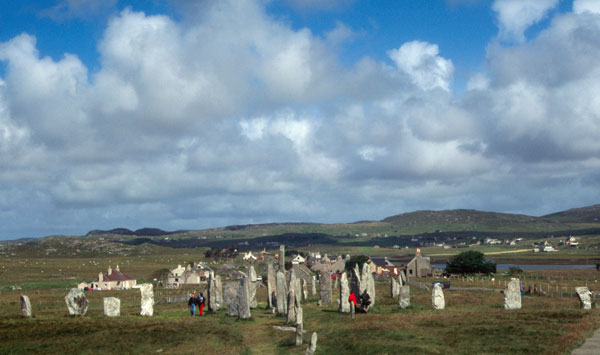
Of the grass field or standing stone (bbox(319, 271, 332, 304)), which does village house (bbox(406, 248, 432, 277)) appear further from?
the grass field

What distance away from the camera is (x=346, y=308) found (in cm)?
3872

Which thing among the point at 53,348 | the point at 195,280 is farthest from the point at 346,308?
the point at 195,280

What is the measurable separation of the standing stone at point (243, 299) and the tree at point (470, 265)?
7254cm

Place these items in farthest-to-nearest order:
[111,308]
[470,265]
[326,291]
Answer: [470,265] < [326,291] < [111,308]

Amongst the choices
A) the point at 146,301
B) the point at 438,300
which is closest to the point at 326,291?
the point at 438,300

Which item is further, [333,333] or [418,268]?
[418,268]

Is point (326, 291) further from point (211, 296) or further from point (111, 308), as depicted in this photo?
point (111, 308)

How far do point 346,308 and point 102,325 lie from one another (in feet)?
54.2

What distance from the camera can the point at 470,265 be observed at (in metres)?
102

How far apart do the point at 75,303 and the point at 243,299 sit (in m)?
11.6

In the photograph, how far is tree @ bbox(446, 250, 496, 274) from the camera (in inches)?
4023

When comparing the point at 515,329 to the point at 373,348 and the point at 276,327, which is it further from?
the point at 276,327

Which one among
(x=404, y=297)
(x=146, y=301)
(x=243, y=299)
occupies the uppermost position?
(x=146, y=301)

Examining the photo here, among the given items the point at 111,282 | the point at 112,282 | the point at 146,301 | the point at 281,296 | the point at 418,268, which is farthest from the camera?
the point at 418,268
